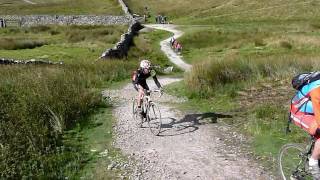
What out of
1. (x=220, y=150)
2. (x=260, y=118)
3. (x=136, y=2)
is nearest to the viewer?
(x=220, y=150)

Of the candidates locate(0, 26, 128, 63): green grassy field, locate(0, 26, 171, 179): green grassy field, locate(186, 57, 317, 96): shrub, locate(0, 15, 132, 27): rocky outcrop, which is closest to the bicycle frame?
locate(0, 26, 171, 179): green grassy field

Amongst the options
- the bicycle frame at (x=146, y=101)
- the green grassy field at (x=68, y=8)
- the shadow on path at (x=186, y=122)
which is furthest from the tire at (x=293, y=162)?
the green grassy field at (x=68, y=8)

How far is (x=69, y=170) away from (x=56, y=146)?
1.82 m

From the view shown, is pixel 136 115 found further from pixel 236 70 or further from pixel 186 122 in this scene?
pixel 236 70

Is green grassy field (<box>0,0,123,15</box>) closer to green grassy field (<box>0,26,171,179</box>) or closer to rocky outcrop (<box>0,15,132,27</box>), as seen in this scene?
rocky outcrop (<box>0,15,132,27</box>)

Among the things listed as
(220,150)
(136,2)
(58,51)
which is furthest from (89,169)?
(136,2)

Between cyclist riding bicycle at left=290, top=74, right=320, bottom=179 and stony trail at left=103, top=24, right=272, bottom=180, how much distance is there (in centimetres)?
271

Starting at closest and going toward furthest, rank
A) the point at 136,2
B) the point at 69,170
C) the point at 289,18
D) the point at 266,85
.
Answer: the point at 69,170 → the point at 266,85 → the point at 289,18 → the point at 136,2

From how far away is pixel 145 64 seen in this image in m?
13.3

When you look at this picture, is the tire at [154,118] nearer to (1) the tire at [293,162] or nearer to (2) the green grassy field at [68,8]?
(1) the tire at [293,162]

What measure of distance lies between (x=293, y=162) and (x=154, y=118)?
19.9ft

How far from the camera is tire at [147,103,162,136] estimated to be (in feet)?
44.8

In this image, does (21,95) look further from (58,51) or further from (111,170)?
(58,51)

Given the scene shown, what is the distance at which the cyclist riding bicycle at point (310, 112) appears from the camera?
6.87 m
